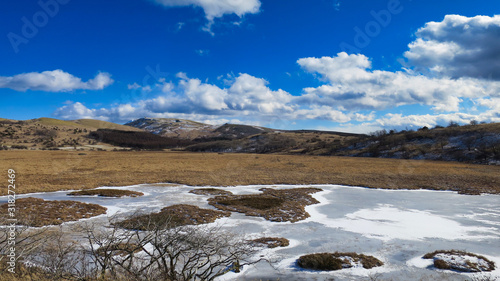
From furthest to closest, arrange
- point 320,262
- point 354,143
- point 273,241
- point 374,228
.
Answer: point 354,143 → point 374,228 → point 273,241 → point 320,262

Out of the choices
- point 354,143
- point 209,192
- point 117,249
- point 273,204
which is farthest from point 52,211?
point 354,143

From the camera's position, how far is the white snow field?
38.4 ft

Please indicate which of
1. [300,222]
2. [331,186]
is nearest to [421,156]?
[331,186]

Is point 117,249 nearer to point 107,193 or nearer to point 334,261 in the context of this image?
point 334,261

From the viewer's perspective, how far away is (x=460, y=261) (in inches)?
487

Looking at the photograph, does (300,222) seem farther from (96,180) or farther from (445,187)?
(96,180)

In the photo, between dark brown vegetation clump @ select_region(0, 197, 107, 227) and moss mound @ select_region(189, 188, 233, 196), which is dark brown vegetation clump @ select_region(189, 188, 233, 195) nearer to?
moss mound @ select_region(189, 188, 233, 196)

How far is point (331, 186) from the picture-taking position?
35844mm

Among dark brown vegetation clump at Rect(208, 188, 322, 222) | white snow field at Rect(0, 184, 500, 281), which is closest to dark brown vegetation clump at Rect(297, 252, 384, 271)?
white snow field at Rect(0, 184, 500, 281)

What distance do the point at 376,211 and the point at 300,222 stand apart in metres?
7.71

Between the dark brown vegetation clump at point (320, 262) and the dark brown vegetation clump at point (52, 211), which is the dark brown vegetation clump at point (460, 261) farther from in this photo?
the dark brown vegetation clump at point (52, 211)

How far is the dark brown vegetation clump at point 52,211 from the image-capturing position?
686 inches

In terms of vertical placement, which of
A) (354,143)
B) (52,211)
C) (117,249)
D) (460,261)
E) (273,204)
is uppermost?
(354,143)

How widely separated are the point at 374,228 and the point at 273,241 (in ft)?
24.6
